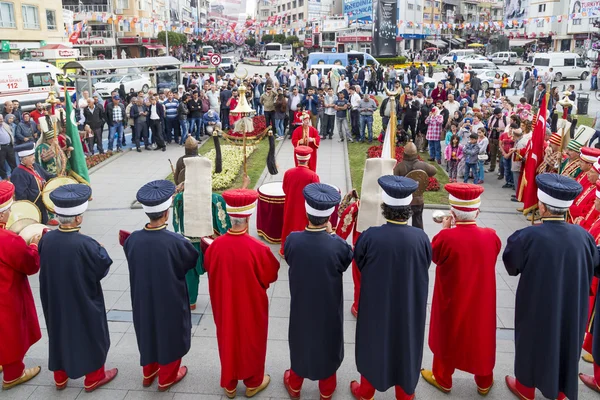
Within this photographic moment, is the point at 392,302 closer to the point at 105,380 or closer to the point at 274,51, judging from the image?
the point at 105,380

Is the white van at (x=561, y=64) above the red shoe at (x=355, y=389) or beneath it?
above

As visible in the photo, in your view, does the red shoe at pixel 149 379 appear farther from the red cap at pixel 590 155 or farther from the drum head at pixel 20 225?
the red cap at pixel 590 155

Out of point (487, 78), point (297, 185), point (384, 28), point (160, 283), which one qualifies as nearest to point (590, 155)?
point (297, 185)

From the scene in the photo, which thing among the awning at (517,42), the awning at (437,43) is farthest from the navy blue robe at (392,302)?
the awning at (517,42)

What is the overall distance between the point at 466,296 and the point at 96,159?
13051 mm

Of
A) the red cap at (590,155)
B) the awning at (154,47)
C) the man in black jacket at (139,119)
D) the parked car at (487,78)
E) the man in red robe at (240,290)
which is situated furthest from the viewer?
the awning at (154,47)

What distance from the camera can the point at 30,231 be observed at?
541 cm

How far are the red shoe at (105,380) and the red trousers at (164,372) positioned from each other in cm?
39

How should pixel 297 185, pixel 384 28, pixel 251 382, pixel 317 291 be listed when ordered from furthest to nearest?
1. pixel 384 28
2. pixel 297 185
3. pixel 251 382
4. pixel 317 291

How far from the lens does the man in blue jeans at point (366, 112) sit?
16703 mm

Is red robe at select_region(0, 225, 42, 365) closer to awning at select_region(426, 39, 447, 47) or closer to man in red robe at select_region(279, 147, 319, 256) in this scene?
man in red robe at select_region(279, 147, 319, 256)

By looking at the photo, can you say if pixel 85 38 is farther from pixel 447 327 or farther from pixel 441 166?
pixel 447 327

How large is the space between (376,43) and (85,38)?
30.0m

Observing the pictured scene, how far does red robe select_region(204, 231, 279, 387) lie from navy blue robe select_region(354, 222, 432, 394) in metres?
0.86
